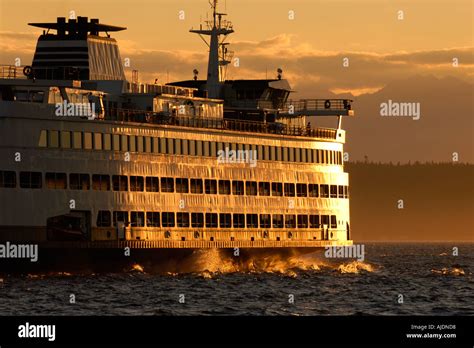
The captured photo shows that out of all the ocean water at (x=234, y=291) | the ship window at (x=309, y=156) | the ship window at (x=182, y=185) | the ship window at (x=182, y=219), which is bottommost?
the ocean water at (x=234, y=291)

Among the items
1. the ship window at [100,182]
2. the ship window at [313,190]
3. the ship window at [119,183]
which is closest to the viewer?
the ship window at [100,182]

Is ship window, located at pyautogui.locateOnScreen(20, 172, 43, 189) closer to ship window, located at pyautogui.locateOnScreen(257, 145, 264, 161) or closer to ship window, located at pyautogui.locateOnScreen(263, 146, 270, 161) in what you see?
ship window, located at pyautogui.locateOnScreen(257, 145, 264, 161)

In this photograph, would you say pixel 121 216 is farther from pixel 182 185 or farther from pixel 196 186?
pixel 196 186

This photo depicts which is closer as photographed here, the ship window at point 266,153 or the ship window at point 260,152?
the ship window at point 260,152

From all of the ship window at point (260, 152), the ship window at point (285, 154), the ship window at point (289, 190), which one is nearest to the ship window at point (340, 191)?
the ship window at point (289, 190)

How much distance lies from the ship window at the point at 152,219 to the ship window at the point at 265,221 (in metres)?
11.1

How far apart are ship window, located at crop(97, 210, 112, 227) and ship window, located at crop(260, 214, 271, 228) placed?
1566cm

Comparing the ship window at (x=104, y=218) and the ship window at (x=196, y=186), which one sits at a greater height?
the ship window at (x=196, y=186)

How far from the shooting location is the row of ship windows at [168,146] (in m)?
78.6

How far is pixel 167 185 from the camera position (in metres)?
86.8

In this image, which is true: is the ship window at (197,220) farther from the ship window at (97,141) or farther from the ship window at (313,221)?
the ship window at (313,221)

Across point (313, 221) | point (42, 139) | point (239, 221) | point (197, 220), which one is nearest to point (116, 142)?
point (42, 139)

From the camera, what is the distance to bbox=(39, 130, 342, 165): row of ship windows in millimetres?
78625
